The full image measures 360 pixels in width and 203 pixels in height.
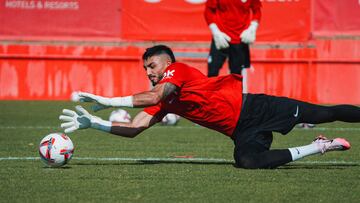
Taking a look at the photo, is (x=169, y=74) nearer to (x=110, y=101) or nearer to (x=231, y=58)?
(x=110, y=101)

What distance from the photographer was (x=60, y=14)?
19.4 m

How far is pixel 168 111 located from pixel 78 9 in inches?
429

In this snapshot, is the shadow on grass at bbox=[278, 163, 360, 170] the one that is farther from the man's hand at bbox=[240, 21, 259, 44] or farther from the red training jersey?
the red training jersey

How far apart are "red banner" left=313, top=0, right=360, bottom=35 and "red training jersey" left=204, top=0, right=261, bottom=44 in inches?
188

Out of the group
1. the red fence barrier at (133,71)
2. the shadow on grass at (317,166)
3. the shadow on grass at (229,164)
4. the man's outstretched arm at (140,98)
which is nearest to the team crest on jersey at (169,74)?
→ the man's outstretched arm at (140,98)

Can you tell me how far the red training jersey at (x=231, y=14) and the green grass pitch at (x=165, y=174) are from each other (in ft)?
8.31

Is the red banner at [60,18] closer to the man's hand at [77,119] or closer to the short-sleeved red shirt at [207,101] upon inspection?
the short-sleeved red shirt at [207,101]

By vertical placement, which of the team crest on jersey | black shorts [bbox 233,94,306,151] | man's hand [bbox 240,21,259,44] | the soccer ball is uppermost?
the team crest on jersey

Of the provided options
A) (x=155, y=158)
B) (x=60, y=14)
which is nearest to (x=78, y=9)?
(x=60, y=14)

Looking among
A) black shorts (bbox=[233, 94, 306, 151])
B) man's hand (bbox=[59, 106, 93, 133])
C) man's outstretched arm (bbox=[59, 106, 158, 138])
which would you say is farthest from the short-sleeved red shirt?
man's hand (bbox=[59, 106, 93, 133])

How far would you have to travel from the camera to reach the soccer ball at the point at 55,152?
849 cm

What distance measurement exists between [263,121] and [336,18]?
1060 cm

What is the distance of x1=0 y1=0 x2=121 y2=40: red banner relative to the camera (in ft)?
63.5

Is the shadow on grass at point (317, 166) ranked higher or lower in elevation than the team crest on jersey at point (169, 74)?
lower
